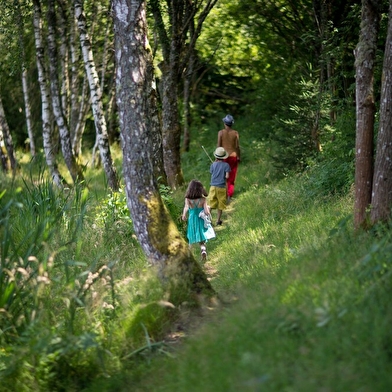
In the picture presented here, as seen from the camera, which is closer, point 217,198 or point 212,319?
point 212,319

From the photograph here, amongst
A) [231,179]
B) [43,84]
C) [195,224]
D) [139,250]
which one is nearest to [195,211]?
[195,224]

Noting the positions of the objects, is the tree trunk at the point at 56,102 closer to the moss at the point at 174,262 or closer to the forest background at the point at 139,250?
the forest background at the point at 139,250

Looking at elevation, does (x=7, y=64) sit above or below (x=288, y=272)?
above

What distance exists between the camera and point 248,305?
6.03m

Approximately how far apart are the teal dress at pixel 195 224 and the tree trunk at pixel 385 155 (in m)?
3.26

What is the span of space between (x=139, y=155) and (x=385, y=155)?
2936 mm

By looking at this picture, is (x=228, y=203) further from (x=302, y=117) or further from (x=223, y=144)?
(x=302, y=117)

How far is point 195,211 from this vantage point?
10547mm

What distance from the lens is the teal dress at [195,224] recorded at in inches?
409

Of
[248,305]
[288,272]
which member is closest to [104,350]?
[248,305]

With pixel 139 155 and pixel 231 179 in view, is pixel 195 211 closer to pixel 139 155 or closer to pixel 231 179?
pixel 139 155

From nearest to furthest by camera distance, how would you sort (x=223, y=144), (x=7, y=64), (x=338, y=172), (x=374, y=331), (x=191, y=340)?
(x=374, y=331) < (x=191, y=340) < (x=338, y=172) < (x=223, y=144) < (x=7, y=64)

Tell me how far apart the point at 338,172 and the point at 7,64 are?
11337mm

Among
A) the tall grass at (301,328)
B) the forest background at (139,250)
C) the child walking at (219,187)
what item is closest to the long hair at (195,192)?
the forest background at (139,250)
